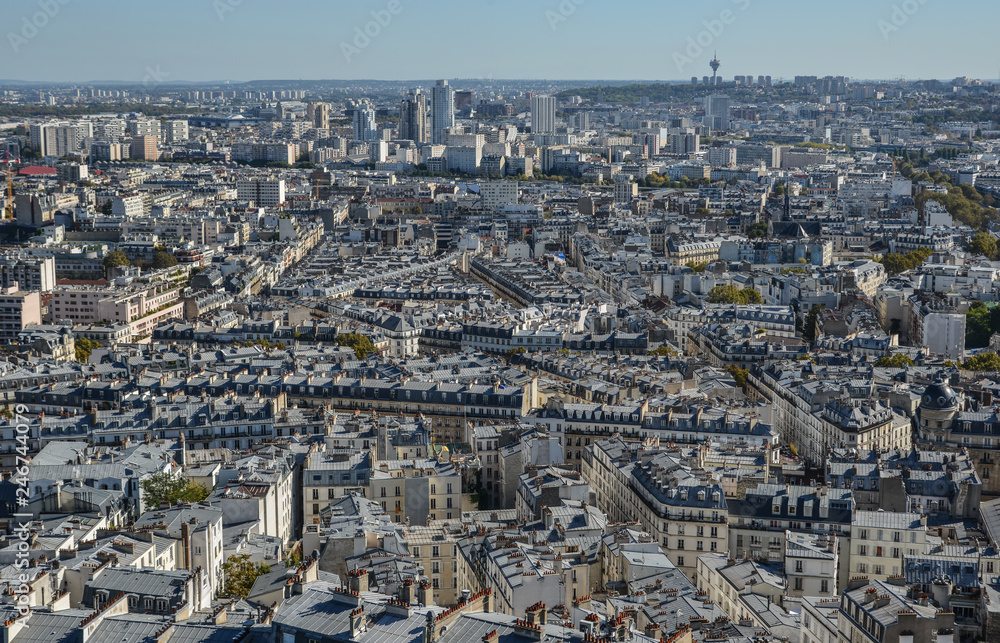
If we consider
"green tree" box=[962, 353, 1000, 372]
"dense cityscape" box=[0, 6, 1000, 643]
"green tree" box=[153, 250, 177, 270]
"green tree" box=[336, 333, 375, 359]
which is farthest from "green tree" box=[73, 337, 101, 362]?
"green tree" box=[962, 353, 1000, 372]

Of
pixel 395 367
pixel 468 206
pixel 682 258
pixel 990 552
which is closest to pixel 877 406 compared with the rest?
pixel 990 552

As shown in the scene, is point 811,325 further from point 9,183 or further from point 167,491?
point 9,183

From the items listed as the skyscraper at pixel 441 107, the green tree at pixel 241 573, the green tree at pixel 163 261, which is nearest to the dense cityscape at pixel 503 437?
the green tree at pixel 241 573

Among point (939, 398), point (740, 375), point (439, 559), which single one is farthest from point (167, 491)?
point (740, 375)

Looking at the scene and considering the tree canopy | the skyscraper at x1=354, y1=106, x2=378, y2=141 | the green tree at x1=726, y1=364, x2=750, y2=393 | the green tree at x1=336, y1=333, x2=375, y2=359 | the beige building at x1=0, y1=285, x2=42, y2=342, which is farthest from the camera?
the skyscraper at x1=354, y1=106, x2=378, y2=141

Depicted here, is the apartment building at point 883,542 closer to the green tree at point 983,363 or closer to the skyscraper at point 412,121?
the green tree at point 983,363

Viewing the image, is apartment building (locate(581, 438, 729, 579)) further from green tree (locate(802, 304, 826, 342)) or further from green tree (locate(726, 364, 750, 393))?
green tree (locate(802, 304, 826, 342))

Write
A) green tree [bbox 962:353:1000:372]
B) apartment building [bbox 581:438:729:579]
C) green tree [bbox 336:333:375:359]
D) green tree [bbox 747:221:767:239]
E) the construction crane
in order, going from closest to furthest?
apartment building [bbox 581:438:729:579], green tree [bbox 962:353:1000:372], green tree [bbox 336:333:375:359], green tree [bbox 747:221:767:239], the construction crane

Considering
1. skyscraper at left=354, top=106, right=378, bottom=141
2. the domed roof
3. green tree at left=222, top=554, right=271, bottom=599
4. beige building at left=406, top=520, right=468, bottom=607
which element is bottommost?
beige building at left=406, top=520, right=468, bottom=607

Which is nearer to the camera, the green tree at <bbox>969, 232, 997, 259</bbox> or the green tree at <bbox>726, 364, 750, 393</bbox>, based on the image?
the green tree at <bbox>726, 364, 750, 393</bbox>
